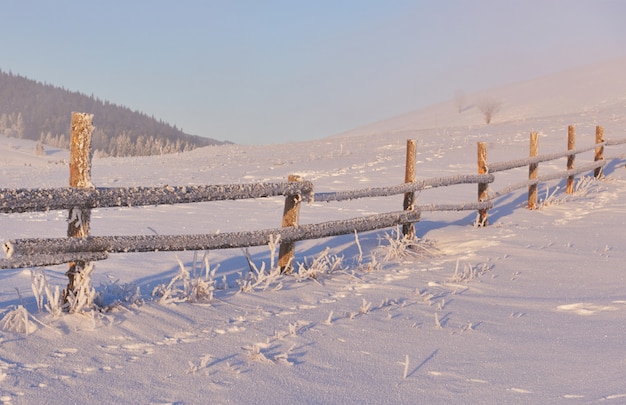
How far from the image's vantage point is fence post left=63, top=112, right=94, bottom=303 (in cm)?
450

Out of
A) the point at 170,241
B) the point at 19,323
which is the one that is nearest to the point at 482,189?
the point at 170,241

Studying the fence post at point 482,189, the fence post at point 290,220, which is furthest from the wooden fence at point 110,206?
the fence post at point 482,189

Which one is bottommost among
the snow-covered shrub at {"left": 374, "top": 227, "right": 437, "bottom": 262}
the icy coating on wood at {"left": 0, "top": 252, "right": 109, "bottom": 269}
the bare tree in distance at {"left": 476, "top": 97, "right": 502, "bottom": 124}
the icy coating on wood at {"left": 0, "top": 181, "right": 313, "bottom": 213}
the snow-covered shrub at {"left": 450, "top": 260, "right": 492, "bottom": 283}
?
the snow-covered shrub at {"left": 450, "top": 260, "right": 492, "bottom": 283}

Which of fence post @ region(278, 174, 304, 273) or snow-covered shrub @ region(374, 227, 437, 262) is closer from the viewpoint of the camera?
fence post @ region(278, 174, 304, 273)

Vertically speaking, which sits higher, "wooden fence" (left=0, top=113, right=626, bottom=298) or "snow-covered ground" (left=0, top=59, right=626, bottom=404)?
"wooden fence" (left=0, top=113, right=626, bottom=298)

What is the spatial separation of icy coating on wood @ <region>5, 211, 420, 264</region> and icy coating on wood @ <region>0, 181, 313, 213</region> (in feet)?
0.77

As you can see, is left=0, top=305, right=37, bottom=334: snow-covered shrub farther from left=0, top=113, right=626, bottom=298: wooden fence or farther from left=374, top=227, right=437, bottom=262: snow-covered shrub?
left=374, top=227, right=437, bottom=262: snow-covered shrub

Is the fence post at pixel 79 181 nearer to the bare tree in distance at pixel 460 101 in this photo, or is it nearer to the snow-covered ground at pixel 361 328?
the snow-covered ground at pixel 361 328

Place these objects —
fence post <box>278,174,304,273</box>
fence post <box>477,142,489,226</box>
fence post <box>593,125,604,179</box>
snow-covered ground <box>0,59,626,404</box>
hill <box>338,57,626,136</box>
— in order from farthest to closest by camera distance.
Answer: hill <box>338,57,626,136</box> → fence post <box>593,125,604,179</box> → fence post <box>477,142,489,226</box> → fence post <box>278,174,304,273</box> → snow-covered ground <box>0,59,626,404</box>

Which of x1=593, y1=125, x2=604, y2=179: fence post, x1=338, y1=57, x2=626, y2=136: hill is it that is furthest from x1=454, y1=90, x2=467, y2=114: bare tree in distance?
x1=593, y1=125, x2=604, y2=179: fence post

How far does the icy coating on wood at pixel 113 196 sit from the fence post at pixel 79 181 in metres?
0.10

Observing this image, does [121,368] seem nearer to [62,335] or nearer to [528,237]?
[62,335]

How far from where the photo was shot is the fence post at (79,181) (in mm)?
4496

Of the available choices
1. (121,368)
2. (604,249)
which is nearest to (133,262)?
(121,368)
